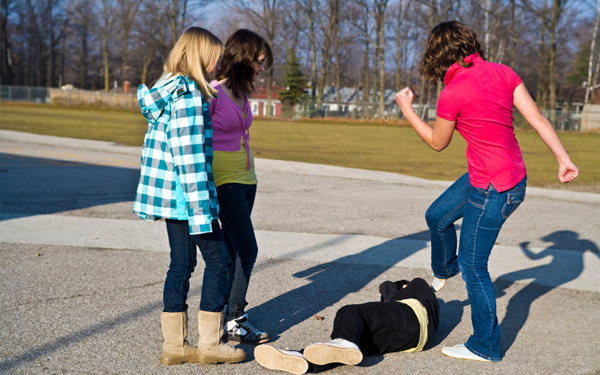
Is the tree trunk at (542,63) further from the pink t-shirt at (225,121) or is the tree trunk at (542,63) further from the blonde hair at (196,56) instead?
the blonde hair at (196,56)

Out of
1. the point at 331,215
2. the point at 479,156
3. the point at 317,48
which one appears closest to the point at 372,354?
the point at 479,156

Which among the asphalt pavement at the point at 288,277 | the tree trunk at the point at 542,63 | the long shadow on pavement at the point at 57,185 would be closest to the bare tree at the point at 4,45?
the tree trunk at the point at 542,63

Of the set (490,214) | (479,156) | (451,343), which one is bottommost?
(451,343)

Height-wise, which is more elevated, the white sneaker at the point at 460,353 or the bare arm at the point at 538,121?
the bare arm at the point at 538,121

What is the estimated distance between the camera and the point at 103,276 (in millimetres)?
4480

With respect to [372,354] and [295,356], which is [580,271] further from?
[295,356]

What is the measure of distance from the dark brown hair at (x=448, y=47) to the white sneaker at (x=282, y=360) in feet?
5.77

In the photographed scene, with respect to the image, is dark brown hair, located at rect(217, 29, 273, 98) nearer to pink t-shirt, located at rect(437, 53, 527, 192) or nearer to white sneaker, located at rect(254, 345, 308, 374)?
pink t-shirt, located at rect(437, 53, 527, 192)

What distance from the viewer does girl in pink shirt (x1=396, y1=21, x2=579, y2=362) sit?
9.93ft

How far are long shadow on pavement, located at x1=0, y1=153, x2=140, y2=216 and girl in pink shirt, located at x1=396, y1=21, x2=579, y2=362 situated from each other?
5476 mm

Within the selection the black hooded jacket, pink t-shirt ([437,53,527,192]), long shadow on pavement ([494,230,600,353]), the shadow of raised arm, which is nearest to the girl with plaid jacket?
the black hooded jacket

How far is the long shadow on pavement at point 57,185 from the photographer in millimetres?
7312

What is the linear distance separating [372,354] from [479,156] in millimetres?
1296

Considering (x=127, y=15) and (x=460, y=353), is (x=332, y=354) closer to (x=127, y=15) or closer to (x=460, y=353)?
(x=460, y=353)
